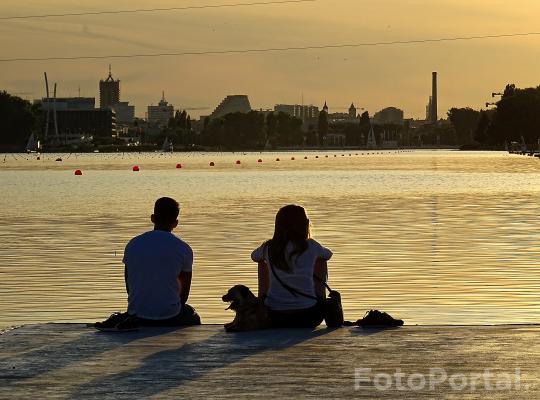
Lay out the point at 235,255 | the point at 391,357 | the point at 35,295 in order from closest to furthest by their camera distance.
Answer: the point at 391,357, the point at 35,295, the point at 235,255

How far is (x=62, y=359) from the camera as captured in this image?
1308cm

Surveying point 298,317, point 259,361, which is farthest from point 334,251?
point 259,361

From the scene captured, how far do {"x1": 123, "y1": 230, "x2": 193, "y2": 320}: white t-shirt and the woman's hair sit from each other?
3.06ft

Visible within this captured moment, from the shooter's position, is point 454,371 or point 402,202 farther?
point 402,202

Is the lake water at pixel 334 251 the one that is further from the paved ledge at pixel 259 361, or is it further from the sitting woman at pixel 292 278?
the paved ledge at pixel 259 361

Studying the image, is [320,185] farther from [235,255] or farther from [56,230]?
[235,255]

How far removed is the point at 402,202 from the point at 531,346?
47.3 m

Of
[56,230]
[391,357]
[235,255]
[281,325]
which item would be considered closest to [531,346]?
[391,357]

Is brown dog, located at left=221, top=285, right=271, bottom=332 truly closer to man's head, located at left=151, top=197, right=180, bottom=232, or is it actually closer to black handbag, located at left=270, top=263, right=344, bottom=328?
black handbag, located at left=270, top=263, right=344, bottom=328

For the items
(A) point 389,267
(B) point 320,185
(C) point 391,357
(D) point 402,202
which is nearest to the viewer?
(C) point 391,357

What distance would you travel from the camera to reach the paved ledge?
1141cm

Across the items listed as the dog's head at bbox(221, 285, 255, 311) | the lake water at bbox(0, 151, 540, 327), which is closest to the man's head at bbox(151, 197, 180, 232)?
the dog's head at bbox(221, 285, 255, 311)

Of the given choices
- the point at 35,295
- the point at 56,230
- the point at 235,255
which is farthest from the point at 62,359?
the point at 56,230

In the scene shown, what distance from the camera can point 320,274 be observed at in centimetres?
1526
